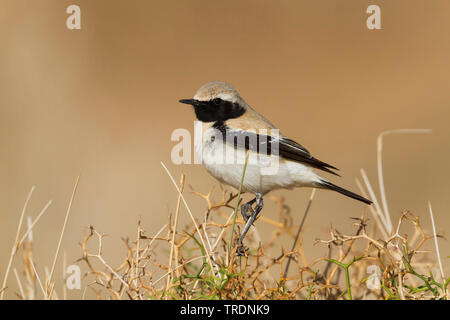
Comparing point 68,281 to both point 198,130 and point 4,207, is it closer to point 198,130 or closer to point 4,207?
point 198,130

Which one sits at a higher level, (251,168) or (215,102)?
(215,102)

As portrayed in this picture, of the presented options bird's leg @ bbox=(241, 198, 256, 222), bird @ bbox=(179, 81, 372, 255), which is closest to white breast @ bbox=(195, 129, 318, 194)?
bird @ bbox=(179, 81, 372, 255)

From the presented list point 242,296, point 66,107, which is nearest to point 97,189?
point 66,107

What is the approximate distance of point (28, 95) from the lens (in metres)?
9.16

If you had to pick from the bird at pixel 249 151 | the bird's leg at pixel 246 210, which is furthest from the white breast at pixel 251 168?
the bird's leg at pixel 246 210

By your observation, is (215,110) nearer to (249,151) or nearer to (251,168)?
(249,151)

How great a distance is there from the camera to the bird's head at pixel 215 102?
15.4 ft

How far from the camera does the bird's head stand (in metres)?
4.70

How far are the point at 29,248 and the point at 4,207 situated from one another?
4.35m

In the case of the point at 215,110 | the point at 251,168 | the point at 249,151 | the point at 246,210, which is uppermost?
the point at 215,110

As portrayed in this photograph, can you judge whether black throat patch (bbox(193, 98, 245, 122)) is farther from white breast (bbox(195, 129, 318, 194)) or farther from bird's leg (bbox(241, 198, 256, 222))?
bird's leg (bbox(241, 198, 256, 222))

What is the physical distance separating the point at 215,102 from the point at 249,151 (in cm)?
51

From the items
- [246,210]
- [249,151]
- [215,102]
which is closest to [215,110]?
[215,102]

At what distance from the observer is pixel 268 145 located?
4.62 metres
